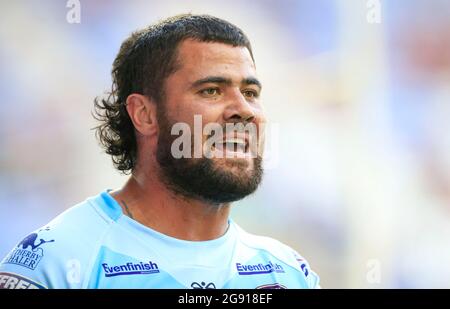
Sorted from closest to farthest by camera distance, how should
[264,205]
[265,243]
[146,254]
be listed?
[146,254] → [265,243] → [264,205]

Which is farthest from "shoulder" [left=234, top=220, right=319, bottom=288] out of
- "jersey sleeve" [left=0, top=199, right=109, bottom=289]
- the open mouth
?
"jersey sleeve" [left=0, top=199, right=109, bottom=289]

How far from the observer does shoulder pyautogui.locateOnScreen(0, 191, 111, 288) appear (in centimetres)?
182

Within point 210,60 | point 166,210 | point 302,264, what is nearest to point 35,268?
point 166,210

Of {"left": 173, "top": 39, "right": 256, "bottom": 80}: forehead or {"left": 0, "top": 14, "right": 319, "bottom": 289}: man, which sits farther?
{"left": 173, "top": 39, "right": 256, "bottom": 80}: forehead

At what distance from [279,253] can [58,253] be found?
878mm

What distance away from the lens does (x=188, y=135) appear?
203cm

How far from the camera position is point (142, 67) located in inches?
86.7

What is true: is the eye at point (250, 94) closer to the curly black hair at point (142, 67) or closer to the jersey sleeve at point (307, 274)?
the curly black hair at point (142, 67)

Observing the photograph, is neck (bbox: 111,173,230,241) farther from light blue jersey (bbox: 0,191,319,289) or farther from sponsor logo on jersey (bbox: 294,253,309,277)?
sponsor logo on jersey (bbox: 294,253,309,277)

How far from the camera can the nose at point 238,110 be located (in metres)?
2.00

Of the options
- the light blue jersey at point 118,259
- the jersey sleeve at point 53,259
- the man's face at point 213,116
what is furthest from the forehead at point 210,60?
the jersey sleeve at point 53,259

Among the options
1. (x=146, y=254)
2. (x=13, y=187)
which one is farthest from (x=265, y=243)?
(x=13, y=187)
